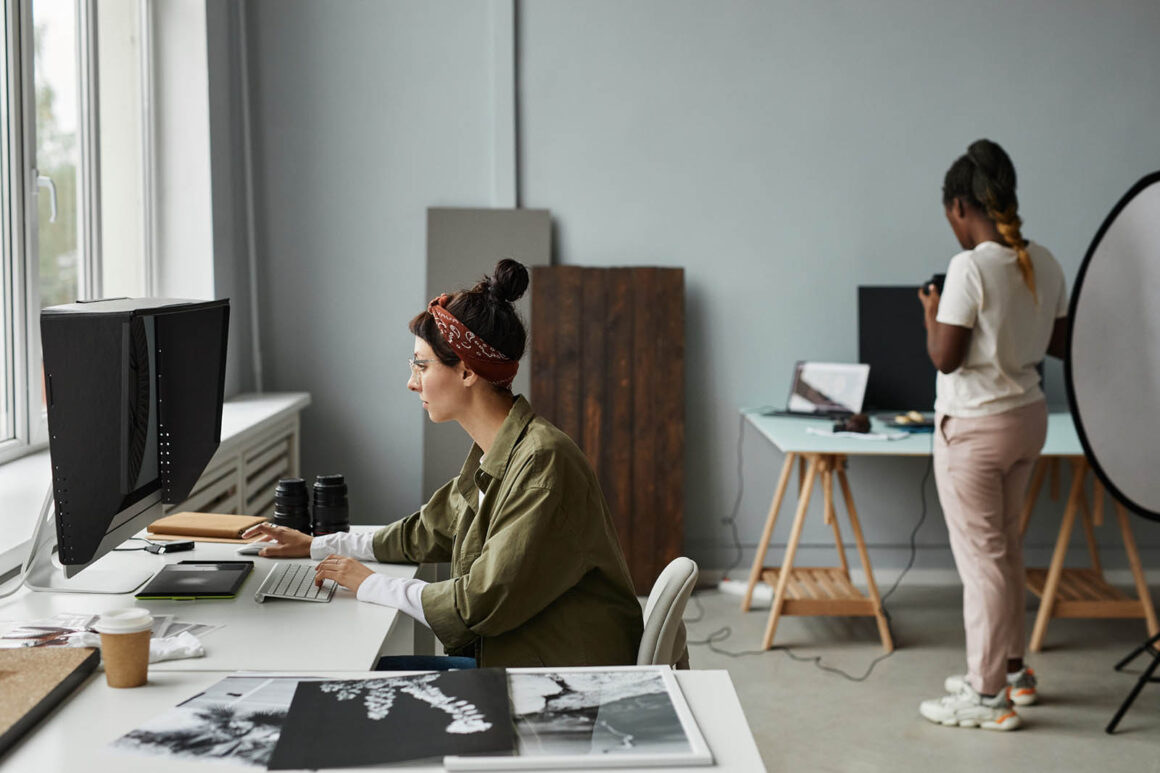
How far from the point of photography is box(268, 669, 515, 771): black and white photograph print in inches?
51.9

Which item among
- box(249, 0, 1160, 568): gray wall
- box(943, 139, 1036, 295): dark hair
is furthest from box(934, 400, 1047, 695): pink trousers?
box(249, 0, 1160, 568): gray wall

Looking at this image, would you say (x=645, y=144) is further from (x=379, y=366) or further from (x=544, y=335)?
(x=379, y=366)

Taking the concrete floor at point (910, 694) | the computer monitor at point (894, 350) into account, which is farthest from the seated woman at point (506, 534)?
the computer monitor at point (894, 350)

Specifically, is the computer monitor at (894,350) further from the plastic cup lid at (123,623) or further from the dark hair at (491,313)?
the plastic cup lid at (123,623)

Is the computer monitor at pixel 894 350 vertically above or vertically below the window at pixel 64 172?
below

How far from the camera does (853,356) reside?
4879 millimetres

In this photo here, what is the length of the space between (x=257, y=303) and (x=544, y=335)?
127 centimetres

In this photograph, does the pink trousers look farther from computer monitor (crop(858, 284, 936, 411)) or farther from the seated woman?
the seated woman

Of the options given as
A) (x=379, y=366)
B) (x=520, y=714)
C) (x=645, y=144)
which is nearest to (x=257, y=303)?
(x=379, y=366)

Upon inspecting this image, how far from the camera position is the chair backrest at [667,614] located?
1.90 meters

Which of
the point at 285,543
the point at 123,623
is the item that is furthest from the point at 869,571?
the point at 123,623

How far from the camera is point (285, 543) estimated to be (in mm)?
2371

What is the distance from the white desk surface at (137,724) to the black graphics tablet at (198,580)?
41 centimetres

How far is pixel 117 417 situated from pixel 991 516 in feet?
8.34
